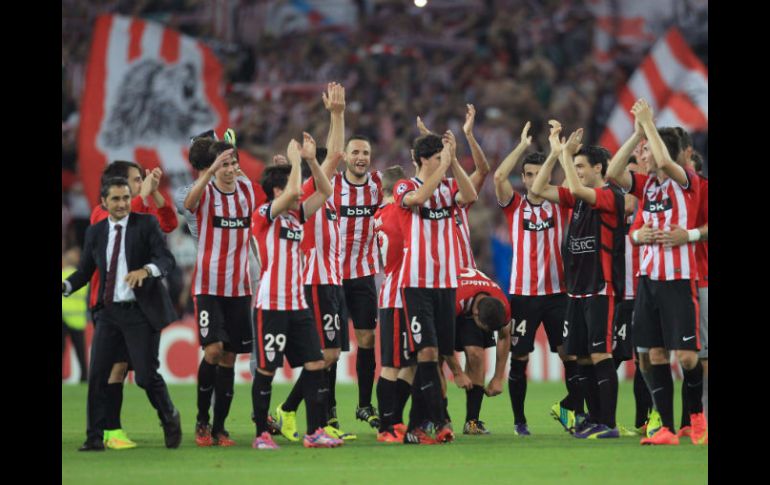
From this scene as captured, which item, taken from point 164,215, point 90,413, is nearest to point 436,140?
point 164,215

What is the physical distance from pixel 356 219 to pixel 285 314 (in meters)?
2.11

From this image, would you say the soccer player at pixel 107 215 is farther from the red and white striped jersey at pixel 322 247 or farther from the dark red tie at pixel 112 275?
the red and white striped jersey at pixel 322 247

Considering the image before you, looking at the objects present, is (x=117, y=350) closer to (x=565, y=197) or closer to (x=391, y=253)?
(x=391, y=253)

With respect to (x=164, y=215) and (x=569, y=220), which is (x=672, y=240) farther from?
(x=164, y=215)

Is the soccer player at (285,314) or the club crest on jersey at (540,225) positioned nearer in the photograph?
the soccer player at (285,314)

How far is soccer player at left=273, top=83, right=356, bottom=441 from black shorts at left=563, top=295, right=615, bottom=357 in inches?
71.7

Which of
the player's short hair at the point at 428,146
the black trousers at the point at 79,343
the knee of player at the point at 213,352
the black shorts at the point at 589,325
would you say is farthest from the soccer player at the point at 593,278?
the black trousers at the point at 79,343

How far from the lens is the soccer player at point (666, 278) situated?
8555 mm

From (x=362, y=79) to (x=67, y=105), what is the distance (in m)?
4.80

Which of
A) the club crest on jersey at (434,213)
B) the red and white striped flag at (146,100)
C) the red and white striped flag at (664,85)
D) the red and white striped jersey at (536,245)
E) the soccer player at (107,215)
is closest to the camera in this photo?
the soccer player at (107,215)

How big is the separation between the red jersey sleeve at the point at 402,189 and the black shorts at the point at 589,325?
1528 mm

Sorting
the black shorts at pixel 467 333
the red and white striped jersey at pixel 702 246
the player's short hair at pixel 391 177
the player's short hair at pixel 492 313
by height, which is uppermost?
the player's short hair at pixel 391 177
